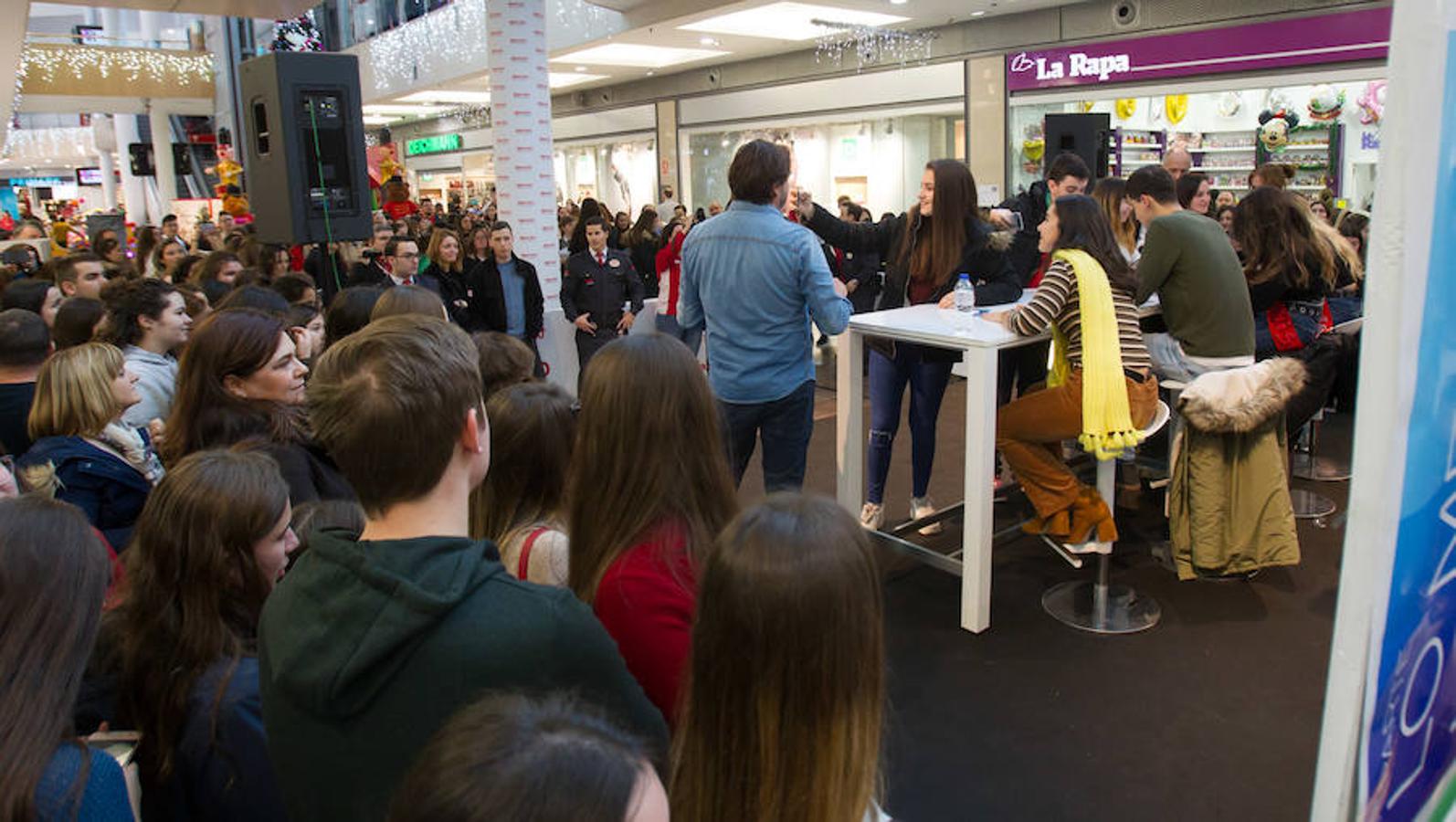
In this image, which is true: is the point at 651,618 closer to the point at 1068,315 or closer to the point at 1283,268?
the point at 1068,315

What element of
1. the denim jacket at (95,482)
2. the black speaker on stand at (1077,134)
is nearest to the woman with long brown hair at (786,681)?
the denim jacket at (95,482)

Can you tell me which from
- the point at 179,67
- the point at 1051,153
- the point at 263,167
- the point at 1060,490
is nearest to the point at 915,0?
the point at 1051,153

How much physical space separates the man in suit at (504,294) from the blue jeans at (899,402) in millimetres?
2311

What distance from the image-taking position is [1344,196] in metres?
8.77

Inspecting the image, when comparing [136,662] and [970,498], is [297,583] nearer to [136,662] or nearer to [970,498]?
[136,662]

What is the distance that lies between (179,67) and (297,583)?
53.8 ft

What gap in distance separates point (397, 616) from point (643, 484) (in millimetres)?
599

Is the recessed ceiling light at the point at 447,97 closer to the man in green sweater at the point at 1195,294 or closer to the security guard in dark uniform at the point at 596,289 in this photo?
the security guard in dark uniform at the point at 596,289

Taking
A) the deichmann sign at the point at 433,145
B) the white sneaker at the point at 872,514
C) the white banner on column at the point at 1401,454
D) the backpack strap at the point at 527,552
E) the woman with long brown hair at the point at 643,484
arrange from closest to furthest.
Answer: the white banner on column at the point at 1401,454 < the woman with long brown hair at the point at 643,484 < the backpack strap at the point at 527,552 < the white sneaker at the point at 872,514 < the deichmann sign at the point at 433,145

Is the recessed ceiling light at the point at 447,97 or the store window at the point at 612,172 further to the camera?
the store window at the point at 612,172

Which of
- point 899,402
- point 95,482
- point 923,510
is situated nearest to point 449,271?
point 899,402

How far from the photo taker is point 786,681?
103 cm

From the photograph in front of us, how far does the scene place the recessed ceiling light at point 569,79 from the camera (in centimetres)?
1530

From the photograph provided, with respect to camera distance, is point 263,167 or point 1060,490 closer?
point 1060,490
